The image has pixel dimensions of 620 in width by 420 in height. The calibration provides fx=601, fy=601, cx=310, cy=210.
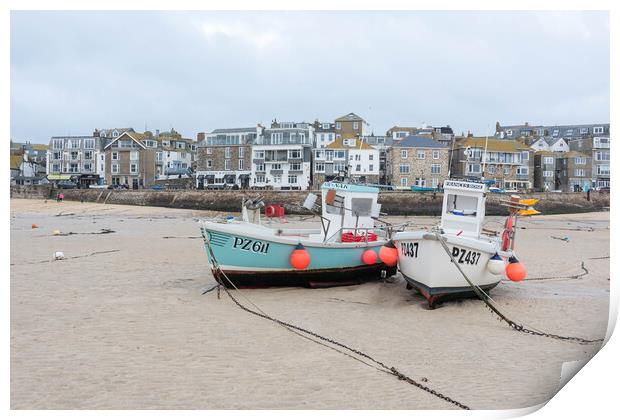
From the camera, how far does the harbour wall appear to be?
43781mm

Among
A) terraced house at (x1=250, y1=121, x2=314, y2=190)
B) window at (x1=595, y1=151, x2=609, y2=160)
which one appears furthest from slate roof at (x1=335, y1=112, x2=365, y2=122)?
window at (x1=595, y1=151, x2=609, y2=160)

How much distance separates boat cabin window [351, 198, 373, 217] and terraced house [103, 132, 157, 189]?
52781 millimetres

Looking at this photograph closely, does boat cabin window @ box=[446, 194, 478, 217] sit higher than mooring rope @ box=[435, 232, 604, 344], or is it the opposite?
boat cabin window @ box=[446, 194, 478, 217]

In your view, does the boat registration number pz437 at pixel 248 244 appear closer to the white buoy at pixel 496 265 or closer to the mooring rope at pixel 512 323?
the mooring rope at pixel 512 323

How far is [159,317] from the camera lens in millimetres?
8625

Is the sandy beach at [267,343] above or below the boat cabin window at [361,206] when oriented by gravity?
below

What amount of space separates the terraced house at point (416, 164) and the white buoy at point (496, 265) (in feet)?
148

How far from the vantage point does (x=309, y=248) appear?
37.1 feet

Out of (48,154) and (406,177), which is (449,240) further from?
(48,154)

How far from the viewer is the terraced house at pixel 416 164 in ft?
180

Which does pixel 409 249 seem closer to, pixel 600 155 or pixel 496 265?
pixel 496 265

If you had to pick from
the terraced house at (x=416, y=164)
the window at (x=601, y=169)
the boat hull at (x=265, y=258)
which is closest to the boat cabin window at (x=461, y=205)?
the boat hull at (x=265, y=258)

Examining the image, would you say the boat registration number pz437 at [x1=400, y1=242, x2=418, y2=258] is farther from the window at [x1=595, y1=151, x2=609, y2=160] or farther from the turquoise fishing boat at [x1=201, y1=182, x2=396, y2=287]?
the window at [x1=595, y1=151, x2=609, y2=160]

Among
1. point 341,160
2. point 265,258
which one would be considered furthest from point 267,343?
point 341,160
